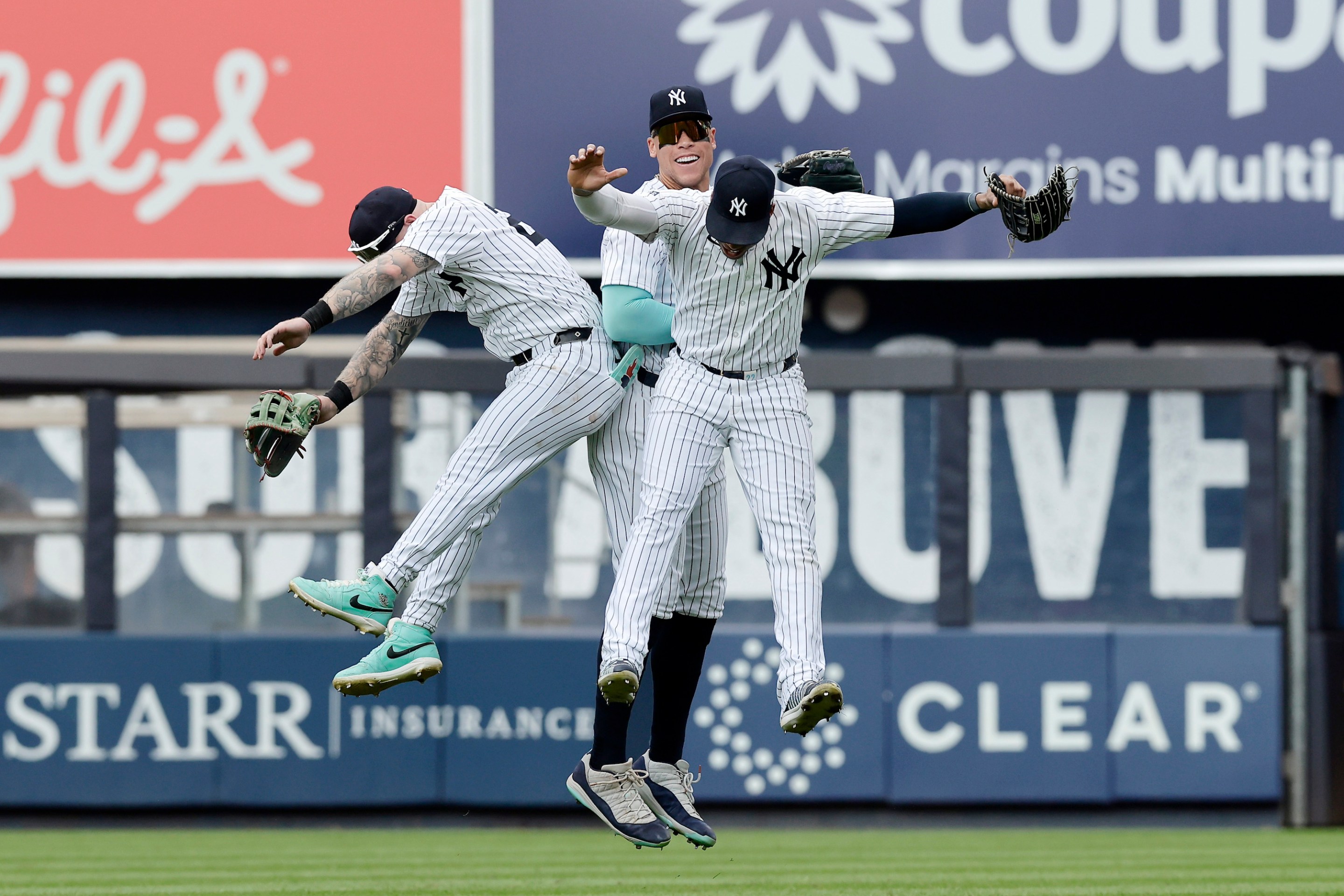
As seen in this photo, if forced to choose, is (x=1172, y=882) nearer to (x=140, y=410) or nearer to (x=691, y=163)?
(x=691, y=163)

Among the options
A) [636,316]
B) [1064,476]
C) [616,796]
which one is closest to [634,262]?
[636,316]

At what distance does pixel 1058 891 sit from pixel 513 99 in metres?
6.53

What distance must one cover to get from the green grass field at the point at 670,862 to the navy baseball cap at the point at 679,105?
Result: 2.73m

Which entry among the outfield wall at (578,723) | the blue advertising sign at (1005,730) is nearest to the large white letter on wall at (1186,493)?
the outfield wall at (578,723)

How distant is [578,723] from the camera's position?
9188mm

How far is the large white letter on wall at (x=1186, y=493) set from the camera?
9461 mm

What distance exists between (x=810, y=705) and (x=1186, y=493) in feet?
18.5

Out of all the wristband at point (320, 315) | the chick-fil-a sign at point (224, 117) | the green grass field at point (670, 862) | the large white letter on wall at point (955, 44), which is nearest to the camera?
the wristband at point (320, 315)

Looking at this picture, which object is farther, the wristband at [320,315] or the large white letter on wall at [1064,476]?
the large white letter on wall at [1064,476]

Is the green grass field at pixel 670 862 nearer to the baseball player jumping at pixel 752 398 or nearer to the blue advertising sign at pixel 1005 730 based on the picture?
the blue advertising sign at pixel 1005 730

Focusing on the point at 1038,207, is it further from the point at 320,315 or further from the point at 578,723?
the point at 578,723

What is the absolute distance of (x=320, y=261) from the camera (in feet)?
36.2

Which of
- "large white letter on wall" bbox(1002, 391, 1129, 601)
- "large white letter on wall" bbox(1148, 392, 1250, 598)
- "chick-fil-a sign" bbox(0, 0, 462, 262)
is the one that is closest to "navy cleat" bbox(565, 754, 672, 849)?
"large white letter on wall" bbox(1002, 391, 1129, 601)

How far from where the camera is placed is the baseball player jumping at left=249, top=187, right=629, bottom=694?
4.89 meters
